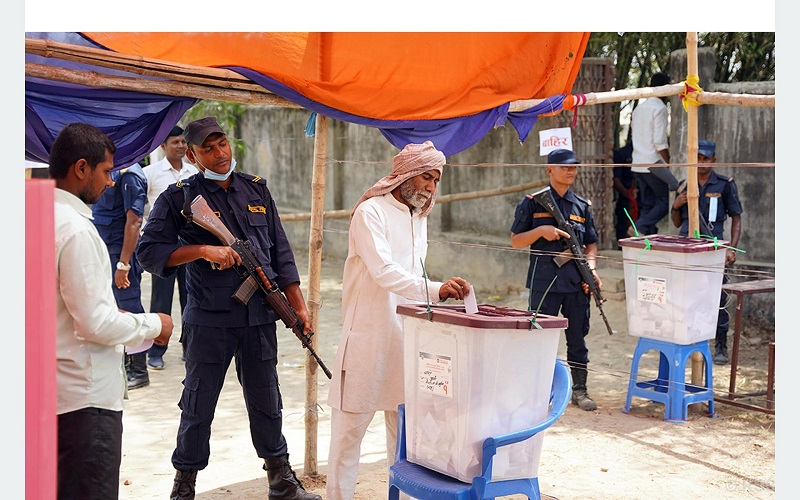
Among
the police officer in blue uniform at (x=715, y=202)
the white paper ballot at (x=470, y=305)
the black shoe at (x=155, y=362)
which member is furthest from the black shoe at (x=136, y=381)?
the police officer in blue uniform at (x=715, y=202)

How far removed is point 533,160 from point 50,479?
7832 mm

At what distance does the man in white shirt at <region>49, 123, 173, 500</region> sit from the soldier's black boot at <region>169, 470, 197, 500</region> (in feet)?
3.36

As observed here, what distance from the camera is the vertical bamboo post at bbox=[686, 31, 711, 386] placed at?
5.70 metres

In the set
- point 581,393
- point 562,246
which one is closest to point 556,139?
point 562,246

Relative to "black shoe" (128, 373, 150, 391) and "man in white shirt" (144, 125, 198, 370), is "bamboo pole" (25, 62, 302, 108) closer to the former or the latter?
"man in white shirt" (144, 125, 198, 370)

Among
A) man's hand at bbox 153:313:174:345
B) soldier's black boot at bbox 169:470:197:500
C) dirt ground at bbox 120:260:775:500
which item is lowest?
dirt ground at bbox 120:260:775:500

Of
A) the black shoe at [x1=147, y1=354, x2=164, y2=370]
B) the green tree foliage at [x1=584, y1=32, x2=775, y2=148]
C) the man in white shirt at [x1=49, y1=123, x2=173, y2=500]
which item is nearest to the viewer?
the man in white shirt at [x1=49, y1=123, x2=173, y2=500]

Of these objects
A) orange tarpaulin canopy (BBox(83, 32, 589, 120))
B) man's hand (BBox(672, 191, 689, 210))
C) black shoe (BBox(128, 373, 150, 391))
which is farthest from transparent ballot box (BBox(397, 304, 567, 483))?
man's hand (BBox(672, 191, 689, 210))

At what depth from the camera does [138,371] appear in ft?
21.9

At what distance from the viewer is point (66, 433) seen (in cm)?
304

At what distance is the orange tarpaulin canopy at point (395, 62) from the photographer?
442 centimetres

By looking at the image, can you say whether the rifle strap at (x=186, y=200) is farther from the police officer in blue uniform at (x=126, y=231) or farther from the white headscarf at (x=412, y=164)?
the police officer in blue uniform at (x=126, y=231)

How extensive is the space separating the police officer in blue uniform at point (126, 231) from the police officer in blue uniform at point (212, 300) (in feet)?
7.44

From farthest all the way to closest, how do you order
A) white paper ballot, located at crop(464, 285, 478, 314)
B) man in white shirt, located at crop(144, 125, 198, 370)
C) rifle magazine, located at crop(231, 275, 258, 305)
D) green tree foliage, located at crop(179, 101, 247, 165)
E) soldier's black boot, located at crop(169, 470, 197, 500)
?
green tree foliage, located at crop(179, 101, 247, 165) < man in white shirt, located at crop(144, 125, 198, 370) < soldier's black boot, located at crop(169, 470, 197, 500) < rifle magazine, located at crop(231, 275, 258, 305) < white paper ballot, located at crop(464, 285, 478, 314)
